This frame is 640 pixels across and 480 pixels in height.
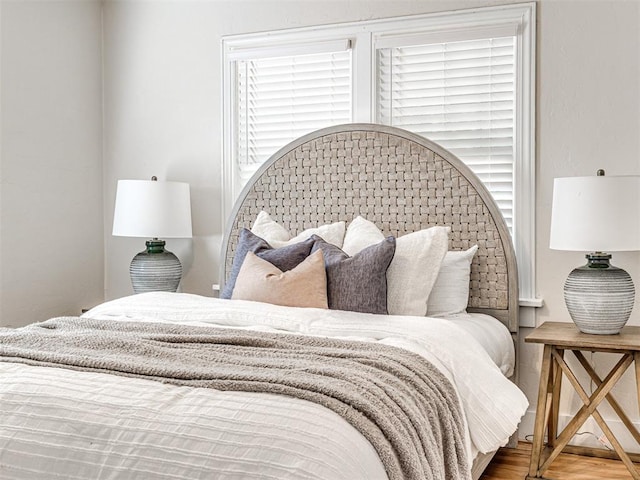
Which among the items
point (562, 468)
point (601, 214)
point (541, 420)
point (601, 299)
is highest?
point (601, 214)

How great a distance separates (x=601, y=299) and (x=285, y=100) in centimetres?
199

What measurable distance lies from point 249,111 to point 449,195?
1.30 meters

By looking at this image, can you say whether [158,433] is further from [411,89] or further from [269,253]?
[411,89]

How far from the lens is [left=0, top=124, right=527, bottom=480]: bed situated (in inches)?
64.6

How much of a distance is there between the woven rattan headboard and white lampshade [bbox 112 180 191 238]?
0.31 meters

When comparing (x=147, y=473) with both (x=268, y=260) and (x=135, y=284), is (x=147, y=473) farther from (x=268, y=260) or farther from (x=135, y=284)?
(x=135, y=284)

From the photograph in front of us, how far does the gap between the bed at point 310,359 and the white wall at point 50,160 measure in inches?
40.9

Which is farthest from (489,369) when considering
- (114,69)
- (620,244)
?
(114,69)

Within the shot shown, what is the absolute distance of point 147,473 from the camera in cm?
159

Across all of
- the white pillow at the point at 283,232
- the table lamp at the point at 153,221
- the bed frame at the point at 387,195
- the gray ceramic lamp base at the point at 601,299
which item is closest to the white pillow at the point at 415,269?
the bed frame at the point at 387,195

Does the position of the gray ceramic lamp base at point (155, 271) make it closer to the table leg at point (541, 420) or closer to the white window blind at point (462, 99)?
the white window blind at point (462, 99)

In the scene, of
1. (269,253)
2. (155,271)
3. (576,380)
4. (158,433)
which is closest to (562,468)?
(576,380)

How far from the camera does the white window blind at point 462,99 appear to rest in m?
3.52

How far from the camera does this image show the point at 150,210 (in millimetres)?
3943
